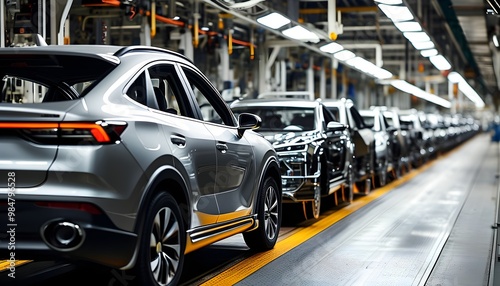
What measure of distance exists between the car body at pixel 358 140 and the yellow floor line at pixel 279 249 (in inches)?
24.5

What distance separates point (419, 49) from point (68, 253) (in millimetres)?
18119

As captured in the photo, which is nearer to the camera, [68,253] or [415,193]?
[68,253]

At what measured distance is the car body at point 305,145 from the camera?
10.9 m

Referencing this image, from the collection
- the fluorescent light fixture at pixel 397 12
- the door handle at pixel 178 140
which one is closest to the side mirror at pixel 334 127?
the fluorescent light fixture at pixel 397 12

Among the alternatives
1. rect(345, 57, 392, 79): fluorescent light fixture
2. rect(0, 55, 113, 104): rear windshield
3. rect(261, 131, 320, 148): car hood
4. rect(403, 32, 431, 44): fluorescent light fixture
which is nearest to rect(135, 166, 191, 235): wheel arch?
rect(0, 55, 113, 104): rear windshield

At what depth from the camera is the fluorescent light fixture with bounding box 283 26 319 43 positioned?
52.9 feet

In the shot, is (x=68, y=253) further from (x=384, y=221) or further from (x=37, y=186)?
(x=384, y=221)

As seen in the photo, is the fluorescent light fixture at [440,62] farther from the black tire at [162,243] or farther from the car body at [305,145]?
the black tire at [162,243]

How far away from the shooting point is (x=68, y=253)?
Result: 16.5 feet

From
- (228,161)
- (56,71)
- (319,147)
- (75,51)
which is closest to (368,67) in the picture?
(319,147)

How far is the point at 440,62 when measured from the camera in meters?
26.2

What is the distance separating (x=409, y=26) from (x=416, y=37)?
7.55ft

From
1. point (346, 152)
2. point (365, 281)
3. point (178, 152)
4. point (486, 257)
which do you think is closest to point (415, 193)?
point (346, 152)

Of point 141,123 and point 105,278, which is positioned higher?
point 141,123
